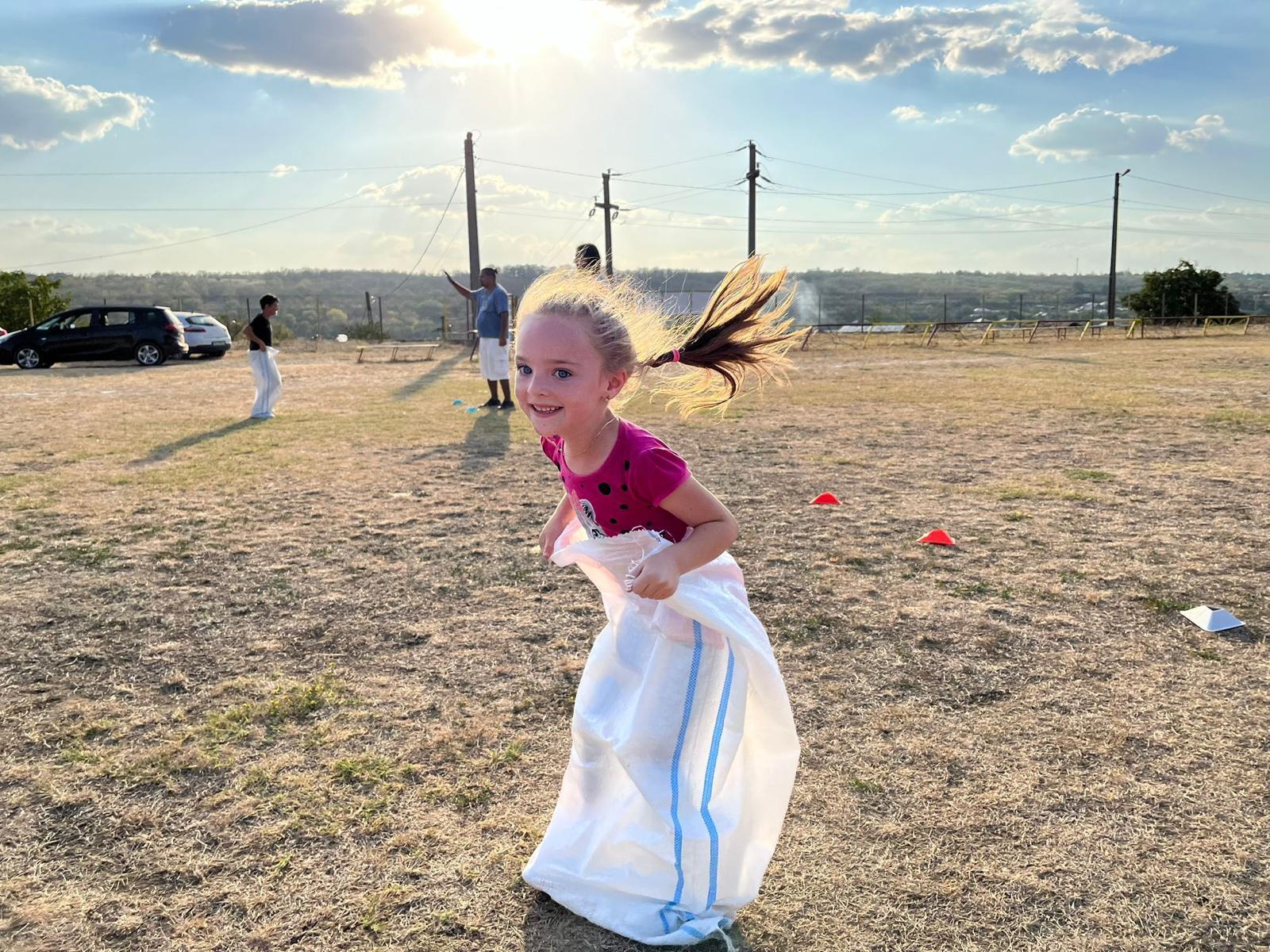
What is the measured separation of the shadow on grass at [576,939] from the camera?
212 cm

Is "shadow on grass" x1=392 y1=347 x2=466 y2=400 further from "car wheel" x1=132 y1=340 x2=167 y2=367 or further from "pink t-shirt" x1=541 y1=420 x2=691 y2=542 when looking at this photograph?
"pink t-shirt" x1=541 y1=420 x2=691 y2=542

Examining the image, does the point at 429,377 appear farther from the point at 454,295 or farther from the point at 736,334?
the point at 454,295

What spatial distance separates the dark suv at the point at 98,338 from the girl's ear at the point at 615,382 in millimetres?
23371

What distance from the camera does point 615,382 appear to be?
2201mm

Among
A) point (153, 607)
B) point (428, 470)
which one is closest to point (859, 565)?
point (153, 607)

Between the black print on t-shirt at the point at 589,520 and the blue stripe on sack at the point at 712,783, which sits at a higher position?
the black print on t-shirt at the point at 589,520

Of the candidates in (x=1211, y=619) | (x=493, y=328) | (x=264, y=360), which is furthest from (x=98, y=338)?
(x=1211, y=619)

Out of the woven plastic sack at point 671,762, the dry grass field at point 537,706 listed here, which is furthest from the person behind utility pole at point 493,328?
the woven plastic sack at point 671,762

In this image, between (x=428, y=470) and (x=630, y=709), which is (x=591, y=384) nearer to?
(x=630, y=709)

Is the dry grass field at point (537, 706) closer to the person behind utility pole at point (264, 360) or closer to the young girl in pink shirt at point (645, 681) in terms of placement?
the young girl in pink shirt at point (645, 681)

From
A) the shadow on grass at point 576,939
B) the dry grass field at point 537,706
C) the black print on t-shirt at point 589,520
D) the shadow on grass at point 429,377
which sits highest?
the black print on t-shirt at point 589,520

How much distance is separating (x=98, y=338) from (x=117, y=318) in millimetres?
684

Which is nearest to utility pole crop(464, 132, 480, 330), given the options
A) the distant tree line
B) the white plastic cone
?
the distant tree line

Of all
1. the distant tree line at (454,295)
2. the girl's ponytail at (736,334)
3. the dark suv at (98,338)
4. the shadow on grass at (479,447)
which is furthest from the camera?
the distant tree line at (454,295)
